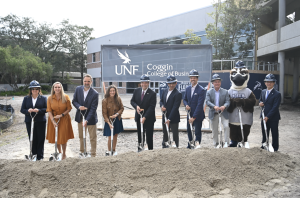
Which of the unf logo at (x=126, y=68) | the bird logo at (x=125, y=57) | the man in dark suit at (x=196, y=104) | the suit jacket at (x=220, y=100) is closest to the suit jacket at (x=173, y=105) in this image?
the man in dark suit at (x=196, y=104)

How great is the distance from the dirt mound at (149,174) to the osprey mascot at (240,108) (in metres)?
0.90

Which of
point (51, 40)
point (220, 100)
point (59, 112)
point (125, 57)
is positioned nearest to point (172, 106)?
point (220, 100)

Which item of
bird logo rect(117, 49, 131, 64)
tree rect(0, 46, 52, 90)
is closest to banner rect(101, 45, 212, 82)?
bird logo rect(117, 49, 131, 64)

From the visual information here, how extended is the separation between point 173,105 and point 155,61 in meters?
2.47

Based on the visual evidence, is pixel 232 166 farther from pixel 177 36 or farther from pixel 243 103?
pixel 177 36

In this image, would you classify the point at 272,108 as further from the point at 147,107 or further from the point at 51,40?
the point at 51,40

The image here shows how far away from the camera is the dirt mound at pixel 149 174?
A: 10.8 feet

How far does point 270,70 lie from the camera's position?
16.0 metres

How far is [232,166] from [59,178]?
2.64 meters

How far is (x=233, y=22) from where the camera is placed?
15.4m

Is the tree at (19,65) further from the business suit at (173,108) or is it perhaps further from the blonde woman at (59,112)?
the business suit at (173,108)

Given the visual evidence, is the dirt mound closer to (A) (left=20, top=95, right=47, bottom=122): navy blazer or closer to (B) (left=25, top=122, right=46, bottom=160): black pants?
(B) (left=25, top=122, right=46, bottom=160): black pants

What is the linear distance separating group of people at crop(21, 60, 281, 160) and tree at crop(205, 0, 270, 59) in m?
11.7

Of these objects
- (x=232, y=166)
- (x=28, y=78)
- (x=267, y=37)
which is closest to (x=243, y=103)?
(x=232, y=166)
